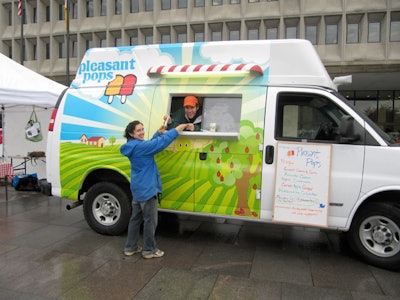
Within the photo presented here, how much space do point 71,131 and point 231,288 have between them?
11.1 feet

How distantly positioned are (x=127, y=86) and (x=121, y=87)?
10 cm

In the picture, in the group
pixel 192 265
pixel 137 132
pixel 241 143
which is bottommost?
pixel 192 265

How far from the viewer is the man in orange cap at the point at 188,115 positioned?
16.2ft

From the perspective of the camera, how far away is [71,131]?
18.0ft

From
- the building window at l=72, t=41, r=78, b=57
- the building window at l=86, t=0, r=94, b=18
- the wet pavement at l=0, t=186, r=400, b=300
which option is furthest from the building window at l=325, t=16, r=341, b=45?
the wet pavement at l=0, t=186, r=400, b=300

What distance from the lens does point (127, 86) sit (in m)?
5.29

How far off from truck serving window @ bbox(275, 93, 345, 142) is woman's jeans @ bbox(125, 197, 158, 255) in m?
1.86

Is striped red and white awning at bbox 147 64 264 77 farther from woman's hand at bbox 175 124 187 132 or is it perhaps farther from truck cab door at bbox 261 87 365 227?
woman's hand at bbox 175 124 187 132

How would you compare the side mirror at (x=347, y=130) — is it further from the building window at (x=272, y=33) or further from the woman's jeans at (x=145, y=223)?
the building window at (x=272, y=33)

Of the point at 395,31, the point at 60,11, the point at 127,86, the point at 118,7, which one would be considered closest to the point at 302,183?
the point at 127,86

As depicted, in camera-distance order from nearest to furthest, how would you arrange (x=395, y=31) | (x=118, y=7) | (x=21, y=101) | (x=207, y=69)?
(x=207, y=69) → (x=21, y=101) → (x=395, y=31) → (x=118, y=7)

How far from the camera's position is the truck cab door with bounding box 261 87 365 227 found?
4309mm

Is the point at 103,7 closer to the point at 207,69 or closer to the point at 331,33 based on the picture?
the point at 331,33

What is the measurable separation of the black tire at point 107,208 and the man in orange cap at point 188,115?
1310mm
